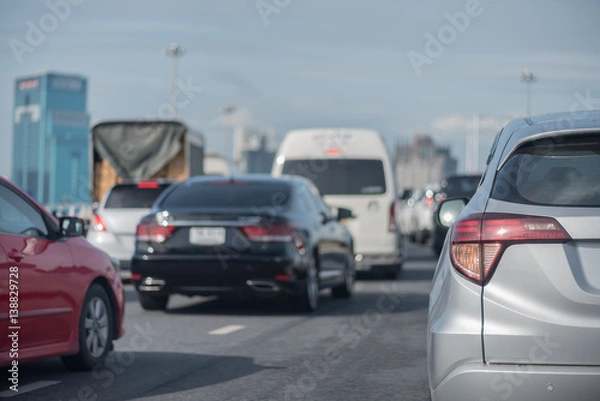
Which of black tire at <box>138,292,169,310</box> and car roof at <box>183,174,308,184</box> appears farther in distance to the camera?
car roof at <box>183,174,308,184</box>

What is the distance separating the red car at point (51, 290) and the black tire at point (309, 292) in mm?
4115

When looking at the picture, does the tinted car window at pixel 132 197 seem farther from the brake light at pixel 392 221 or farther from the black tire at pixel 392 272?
the black tire at pixel 392 272

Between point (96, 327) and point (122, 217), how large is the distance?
28.4ft

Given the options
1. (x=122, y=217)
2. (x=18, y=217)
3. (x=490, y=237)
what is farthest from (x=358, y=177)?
(x=490, y=237)

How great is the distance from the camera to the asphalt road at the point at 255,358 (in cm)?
742

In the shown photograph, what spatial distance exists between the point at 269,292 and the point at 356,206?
678 centimetres

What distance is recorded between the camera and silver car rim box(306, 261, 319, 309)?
12906 mm

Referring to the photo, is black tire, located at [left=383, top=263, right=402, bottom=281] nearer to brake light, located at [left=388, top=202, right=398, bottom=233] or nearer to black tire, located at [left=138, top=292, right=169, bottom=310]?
brake light, located at [left=388, top=202, right=398, bottom=233]

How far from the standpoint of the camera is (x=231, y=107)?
9294cm

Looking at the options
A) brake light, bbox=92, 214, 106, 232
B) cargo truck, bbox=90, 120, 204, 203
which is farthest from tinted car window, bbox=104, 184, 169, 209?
cargo truck, bbox=90, 120, 204, 203

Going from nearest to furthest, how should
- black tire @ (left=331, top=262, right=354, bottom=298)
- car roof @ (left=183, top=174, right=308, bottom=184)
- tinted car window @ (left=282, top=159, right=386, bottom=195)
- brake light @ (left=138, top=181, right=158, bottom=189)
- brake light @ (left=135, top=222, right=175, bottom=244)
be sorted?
brake light @ (left=135, top=222, right=175, bottom=244) → car roof @ (left=183, top=174, right=308, bottom=184) → black tire @ (left=331, top=262, right=354, bottom=298) → brake light @ (left=138, top=181, right=158, bottom=189) → tinted car window @ (left=282, top=159, right=386, bottom=195)

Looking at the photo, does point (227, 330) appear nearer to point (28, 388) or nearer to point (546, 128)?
point (28, 388)

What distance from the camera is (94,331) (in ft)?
27.6

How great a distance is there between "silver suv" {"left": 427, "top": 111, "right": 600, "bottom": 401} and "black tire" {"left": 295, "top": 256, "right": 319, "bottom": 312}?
25.2 feet
